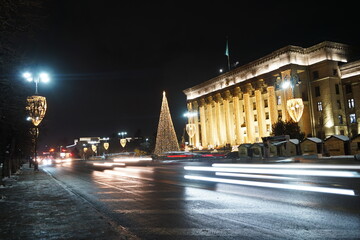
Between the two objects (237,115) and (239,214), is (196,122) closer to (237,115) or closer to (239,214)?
(237,115)

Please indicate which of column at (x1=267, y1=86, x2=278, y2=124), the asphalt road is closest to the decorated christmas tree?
column at (x1=267, y1=86, x2=278, y2=124)

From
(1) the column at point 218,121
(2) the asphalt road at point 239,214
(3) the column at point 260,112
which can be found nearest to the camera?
(2) the asphalt road at point 239,214

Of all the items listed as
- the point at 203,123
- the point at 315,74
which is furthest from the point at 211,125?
the point at 315,74

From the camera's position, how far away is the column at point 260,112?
71.1m

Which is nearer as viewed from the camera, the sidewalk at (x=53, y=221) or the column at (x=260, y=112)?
the sidewalk at (x=53, y=221)

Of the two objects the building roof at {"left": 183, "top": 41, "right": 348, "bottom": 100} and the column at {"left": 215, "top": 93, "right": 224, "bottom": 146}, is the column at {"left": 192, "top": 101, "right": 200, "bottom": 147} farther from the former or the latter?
the building roof at {"left": 183, "top": 41, "right": 348, "bottom": 100}

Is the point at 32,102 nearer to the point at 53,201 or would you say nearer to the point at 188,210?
the point at 53,201

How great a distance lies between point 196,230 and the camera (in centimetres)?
690

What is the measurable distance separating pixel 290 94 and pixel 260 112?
34.7 feet

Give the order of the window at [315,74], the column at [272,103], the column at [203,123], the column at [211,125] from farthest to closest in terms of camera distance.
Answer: the column at [203,123] < the column at [211,125] < the column at [272,103] < the window at [315,74]

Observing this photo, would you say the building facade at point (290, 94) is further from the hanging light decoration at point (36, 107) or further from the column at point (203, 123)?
the hanging light decoration at point (36, 107)

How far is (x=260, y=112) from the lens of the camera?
7206cm

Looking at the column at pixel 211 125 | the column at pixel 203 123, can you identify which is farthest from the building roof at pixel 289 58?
the column at pixel 203 123

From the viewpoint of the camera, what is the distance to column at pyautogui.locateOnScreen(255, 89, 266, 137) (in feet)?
233
